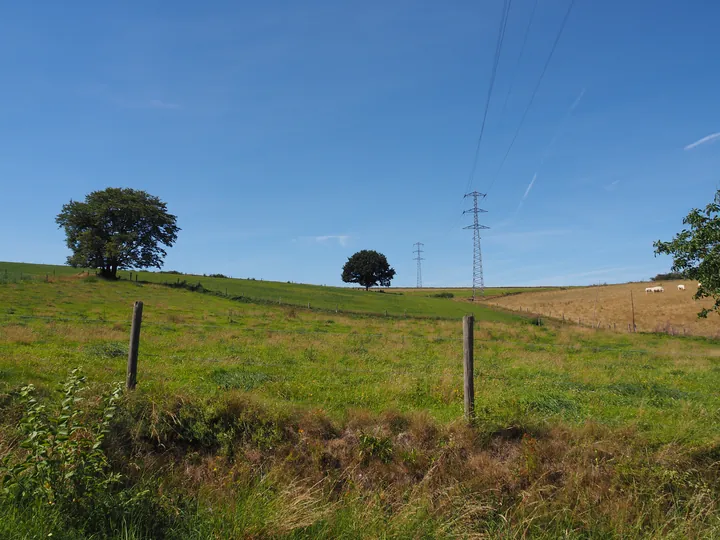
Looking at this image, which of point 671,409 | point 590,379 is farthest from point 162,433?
point 590,379

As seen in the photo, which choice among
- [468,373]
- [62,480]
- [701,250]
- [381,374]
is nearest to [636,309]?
[701,250]

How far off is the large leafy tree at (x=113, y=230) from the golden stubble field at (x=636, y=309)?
58.8 m

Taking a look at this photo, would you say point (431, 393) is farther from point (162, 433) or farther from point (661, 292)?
point (661, 292)

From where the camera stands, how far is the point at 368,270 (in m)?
119

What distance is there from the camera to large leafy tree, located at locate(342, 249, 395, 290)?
120 meters

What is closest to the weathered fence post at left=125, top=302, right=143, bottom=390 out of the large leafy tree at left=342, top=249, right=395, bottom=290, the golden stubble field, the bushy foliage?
the bushy foliage

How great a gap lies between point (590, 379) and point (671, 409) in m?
3.48

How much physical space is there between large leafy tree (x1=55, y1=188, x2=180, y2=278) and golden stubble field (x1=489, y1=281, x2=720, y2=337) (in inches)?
2316

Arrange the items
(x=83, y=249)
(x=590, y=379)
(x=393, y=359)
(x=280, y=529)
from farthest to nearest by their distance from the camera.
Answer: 1. (x=83, y=249)
2. (x=393, y=359)
3. (x=590, y=379)
4. (x=280, y=529)

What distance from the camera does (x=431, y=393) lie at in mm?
10617

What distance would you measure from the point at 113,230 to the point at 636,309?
73.5 m

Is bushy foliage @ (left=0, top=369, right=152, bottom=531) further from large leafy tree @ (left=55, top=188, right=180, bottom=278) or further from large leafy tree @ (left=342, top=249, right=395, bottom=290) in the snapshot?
large leafy tree @ (left=342, top=249, right=395, bottom=290)

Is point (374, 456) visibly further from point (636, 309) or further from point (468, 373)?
point (636, 309)

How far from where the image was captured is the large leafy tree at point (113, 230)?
190 ft
